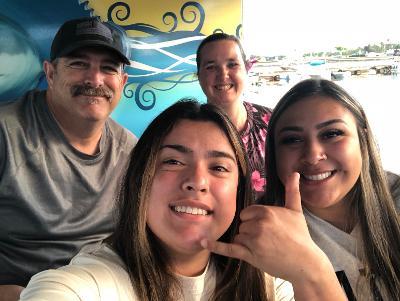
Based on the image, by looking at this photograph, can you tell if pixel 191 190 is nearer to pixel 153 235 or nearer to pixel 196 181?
pixel 196 181

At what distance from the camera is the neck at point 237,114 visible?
7.41 ft

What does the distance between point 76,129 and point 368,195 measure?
3.99ft

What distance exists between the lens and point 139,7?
2861 millimetres

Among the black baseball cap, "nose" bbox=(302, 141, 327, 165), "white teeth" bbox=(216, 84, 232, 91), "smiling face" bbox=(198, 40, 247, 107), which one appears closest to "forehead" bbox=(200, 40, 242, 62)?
"smiling face" bbox=(198, 40, 247, 107)

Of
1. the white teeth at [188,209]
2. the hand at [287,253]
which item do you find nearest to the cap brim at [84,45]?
the white teeth at [188,209]

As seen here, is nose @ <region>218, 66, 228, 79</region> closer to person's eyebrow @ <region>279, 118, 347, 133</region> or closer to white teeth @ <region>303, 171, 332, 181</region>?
person's eyebrow @ <region>279, 118, 347, 133</region>

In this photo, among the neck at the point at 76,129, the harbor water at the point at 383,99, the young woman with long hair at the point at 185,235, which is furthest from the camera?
the harbor water at the point at 383,99

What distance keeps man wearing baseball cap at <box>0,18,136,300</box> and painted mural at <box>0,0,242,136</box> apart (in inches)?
33.5

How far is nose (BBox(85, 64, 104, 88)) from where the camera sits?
1734mm

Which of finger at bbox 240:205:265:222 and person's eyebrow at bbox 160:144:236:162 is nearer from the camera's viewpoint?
finger at bbox 240:205:265:222

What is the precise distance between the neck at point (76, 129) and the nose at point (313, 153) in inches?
37.1

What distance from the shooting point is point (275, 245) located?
82cm

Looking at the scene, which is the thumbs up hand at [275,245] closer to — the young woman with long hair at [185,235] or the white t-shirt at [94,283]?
the young woman with long hair at [185,235]

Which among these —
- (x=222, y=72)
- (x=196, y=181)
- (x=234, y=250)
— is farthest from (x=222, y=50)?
(x=234, y=250)
